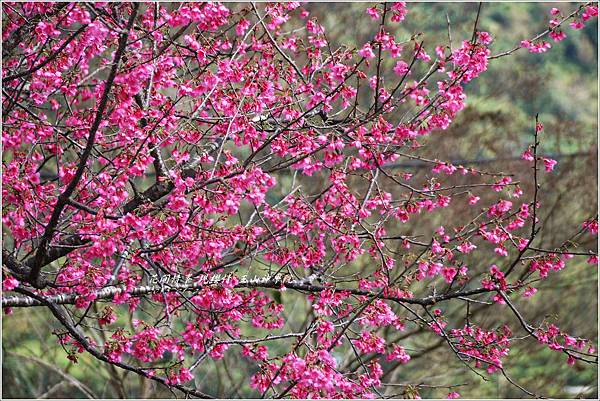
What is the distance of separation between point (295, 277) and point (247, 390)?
8.20m

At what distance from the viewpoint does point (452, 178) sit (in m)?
8.98

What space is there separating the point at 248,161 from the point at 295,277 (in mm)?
1177

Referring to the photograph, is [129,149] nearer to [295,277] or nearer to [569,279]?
[295,277]

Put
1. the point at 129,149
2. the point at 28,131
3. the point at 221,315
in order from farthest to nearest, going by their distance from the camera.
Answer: the point at 221,315, the point at 28,131, the point at 129,149

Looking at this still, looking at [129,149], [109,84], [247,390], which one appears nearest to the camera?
[109,84]

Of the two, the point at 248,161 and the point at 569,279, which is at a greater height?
the point at 569,279

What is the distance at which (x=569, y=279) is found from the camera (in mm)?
A: 9469

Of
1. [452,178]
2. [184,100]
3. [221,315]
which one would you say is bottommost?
[221,315]

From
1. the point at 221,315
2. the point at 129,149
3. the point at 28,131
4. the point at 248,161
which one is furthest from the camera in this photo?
the point at 221,315

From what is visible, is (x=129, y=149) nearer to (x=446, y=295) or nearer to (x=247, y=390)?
(x=446, y=295)

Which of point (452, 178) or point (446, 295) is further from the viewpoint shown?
point (452, 178)

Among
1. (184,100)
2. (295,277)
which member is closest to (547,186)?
(295,277)

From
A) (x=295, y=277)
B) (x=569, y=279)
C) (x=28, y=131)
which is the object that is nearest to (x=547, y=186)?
(x=569, y=279)

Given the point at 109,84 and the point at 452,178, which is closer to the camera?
the point at 109,84
